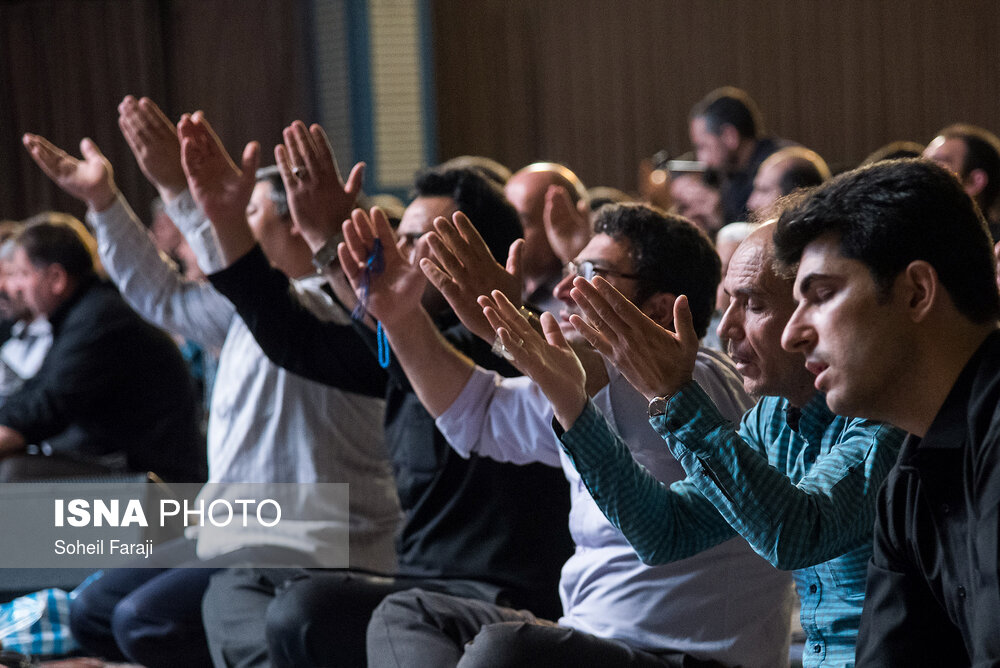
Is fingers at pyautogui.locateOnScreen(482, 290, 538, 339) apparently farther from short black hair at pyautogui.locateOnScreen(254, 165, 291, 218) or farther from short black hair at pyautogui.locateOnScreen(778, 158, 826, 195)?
short black hair at pyautogui.locateOnScreen(778, 158, 826, 195)

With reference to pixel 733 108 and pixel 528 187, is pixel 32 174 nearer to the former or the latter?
pixel 733 108

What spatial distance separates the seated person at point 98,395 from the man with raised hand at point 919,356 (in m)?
2.48

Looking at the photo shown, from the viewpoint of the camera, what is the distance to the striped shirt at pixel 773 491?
1222 millimetres

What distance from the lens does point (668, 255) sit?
71.4 inches

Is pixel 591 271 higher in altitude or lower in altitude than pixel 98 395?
higher

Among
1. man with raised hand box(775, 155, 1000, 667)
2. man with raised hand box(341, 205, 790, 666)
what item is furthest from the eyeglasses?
man with raised hand box(775, 155, 1000, 667)

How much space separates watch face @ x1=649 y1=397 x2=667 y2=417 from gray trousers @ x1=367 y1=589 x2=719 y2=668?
0.41 meters

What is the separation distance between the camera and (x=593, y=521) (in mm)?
1660

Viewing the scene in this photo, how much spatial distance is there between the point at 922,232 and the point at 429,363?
98 cm

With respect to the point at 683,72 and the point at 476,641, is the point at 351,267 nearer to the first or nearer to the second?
the point at 476,641

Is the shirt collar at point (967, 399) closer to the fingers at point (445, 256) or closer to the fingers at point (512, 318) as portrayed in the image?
the fingers at point (512, 318)

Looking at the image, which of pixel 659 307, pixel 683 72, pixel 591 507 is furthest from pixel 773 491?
pixel 683 72

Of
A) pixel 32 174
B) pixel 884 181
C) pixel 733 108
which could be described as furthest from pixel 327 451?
pixel 32 174

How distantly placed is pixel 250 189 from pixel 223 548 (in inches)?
28.7
